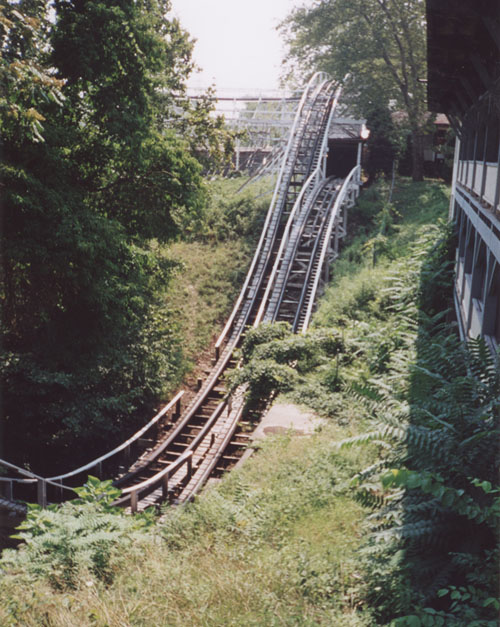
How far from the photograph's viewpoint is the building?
6922 millimetres

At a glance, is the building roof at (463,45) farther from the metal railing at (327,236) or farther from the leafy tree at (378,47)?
the leafy tree at (378,47)

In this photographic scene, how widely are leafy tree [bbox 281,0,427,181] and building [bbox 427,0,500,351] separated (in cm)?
2213

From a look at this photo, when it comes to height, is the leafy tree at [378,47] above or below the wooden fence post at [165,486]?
above

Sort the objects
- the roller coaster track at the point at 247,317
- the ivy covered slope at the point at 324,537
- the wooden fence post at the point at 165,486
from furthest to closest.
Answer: the roller coaster track at the point at 247,317
the wooden fence post at the point at 165,486
the ivy covered slope at the point at 324,537

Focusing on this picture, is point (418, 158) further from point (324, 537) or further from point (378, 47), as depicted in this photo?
point (324, 537)

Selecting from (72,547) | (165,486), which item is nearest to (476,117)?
(165,486)

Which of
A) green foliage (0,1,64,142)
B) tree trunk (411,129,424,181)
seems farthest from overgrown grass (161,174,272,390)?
tree trunk (411,129,424,181)

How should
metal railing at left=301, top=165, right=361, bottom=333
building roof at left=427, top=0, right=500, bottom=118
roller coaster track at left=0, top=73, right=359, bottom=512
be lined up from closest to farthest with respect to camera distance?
building roof at left=427, top=0, right=500, bottom=118 → roller coaster track at left=0, top=73, right=359, bottom=512 → metal railing at left=301, top=165, right=361, bottom=333

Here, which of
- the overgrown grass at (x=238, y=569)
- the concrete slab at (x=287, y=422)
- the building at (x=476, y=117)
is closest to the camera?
the overgrown grass at (x=238, y=569)

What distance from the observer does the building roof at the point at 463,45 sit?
6291 mm

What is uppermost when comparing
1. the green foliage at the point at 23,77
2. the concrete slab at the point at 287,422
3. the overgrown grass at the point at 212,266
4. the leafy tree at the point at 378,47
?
the leafy tree at the point at 378,47

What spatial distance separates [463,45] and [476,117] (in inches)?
133

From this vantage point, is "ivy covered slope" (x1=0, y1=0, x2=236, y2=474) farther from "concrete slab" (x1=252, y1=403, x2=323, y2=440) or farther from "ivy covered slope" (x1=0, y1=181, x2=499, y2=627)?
"ivy covered slope" (x1=0, y1=181, x2=499, y2=627)

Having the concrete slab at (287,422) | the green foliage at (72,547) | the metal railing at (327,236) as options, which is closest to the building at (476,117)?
the concrete slab at (287,422)
